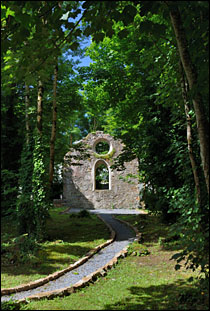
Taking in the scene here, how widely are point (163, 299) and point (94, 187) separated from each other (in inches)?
624

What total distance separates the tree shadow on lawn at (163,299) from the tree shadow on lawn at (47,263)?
2.04 metres

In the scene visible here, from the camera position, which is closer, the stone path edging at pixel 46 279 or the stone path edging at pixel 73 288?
the stone path edging at pixel 73 288

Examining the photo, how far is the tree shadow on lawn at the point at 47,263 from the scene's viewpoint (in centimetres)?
500

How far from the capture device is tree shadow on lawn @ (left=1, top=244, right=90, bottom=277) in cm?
500

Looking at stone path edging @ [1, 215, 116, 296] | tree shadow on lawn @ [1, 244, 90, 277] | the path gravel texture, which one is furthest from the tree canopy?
stone path edging @ [1, 215, 116, 296]

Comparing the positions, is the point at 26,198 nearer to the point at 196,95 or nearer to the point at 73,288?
the point at 73,288

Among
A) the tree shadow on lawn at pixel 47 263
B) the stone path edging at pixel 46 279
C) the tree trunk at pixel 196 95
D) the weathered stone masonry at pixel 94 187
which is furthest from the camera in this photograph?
→ the weathered stone masonry at pixel 94 187

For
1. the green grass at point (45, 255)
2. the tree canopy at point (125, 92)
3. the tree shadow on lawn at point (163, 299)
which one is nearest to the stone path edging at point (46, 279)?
the green grass at point (45, 255)

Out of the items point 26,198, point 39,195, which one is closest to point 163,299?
point 39,195

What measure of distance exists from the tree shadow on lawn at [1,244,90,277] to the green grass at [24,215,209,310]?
1.21 meters

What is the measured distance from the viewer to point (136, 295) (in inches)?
142

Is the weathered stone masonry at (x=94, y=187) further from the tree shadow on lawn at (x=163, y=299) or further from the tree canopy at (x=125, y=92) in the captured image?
the tree shadow on lawn at (x=163, y=299)

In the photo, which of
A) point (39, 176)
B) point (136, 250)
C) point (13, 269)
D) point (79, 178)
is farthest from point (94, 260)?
point (79, 178)

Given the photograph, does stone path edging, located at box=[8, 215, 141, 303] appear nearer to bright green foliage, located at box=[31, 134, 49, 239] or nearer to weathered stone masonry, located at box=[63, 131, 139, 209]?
bright green foliage, located at box=[31, 134, 49, 239]
